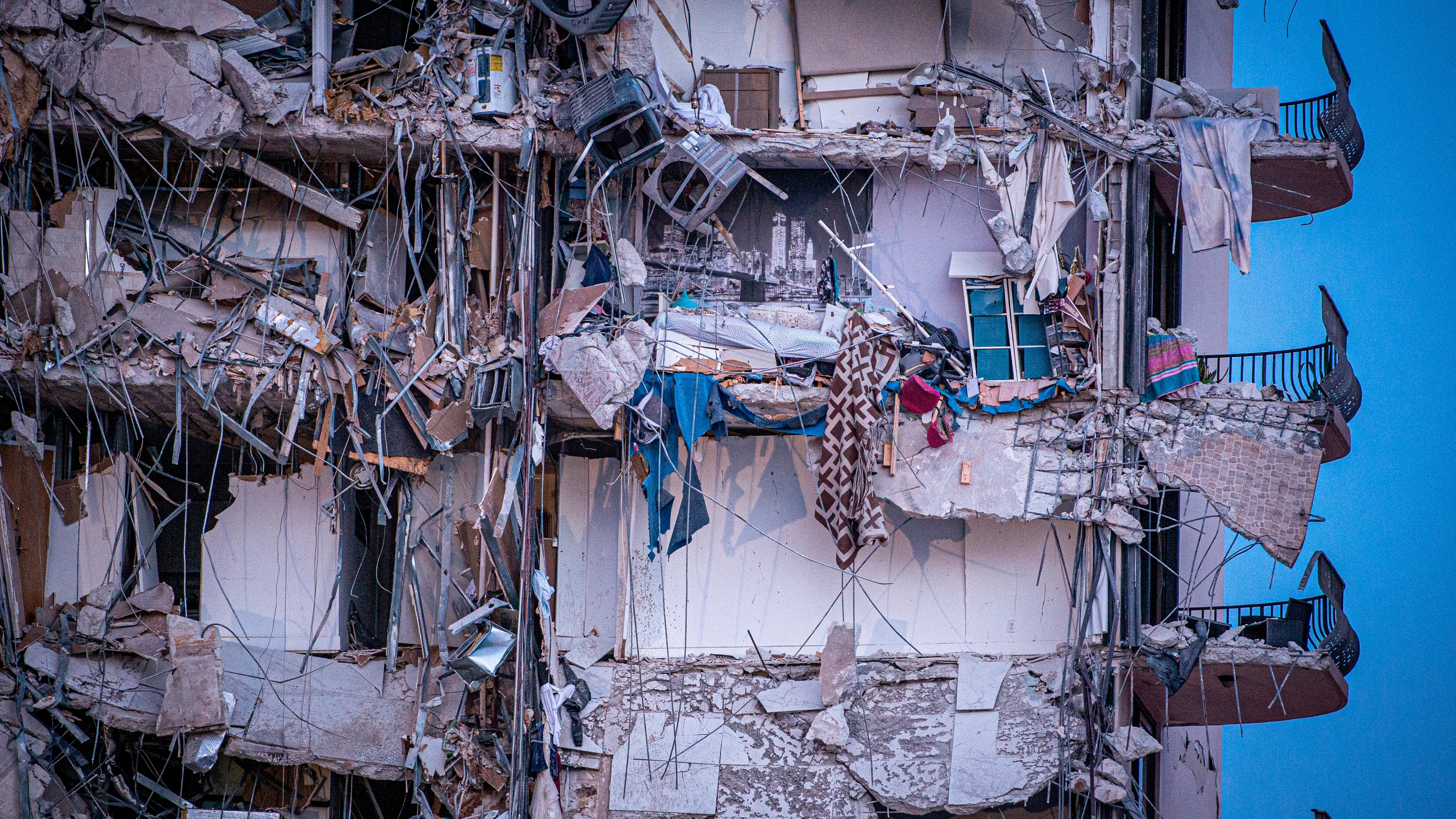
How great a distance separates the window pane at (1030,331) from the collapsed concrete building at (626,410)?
0.15 ft

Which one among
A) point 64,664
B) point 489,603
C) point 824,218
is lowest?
point 64,664

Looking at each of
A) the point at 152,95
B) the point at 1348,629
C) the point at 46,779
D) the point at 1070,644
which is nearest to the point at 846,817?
the point at 1070,644

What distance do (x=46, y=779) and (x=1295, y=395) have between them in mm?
11167

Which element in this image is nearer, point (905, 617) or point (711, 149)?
point (711, 149)

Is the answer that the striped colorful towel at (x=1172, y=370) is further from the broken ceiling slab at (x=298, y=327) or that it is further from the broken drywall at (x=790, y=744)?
the broken ceiling slab at (x=298, y=327)

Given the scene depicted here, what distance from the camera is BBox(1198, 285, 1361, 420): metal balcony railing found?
29.5ft

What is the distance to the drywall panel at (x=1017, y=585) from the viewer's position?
31.6 feet

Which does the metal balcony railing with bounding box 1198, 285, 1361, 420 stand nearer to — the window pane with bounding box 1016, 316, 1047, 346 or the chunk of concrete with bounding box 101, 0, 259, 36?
the window pane with bounding box 1016, 316, 1047, 346

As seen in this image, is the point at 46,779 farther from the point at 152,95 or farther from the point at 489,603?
the point at 152,95

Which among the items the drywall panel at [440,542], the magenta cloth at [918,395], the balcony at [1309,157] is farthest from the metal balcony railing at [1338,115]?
the drywall panel at [440,542]

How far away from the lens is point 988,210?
9.49m

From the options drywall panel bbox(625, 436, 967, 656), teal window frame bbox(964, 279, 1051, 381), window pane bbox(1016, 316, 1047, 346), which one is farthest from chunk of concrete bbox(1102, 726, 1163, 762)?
window pane bbox(1016, 316, 1047, 346)

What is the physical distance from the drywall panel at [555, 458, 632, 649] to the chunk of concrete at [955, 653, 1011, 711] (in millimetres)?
3108

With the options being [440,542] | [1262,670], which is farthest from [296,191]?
[1262,670]
